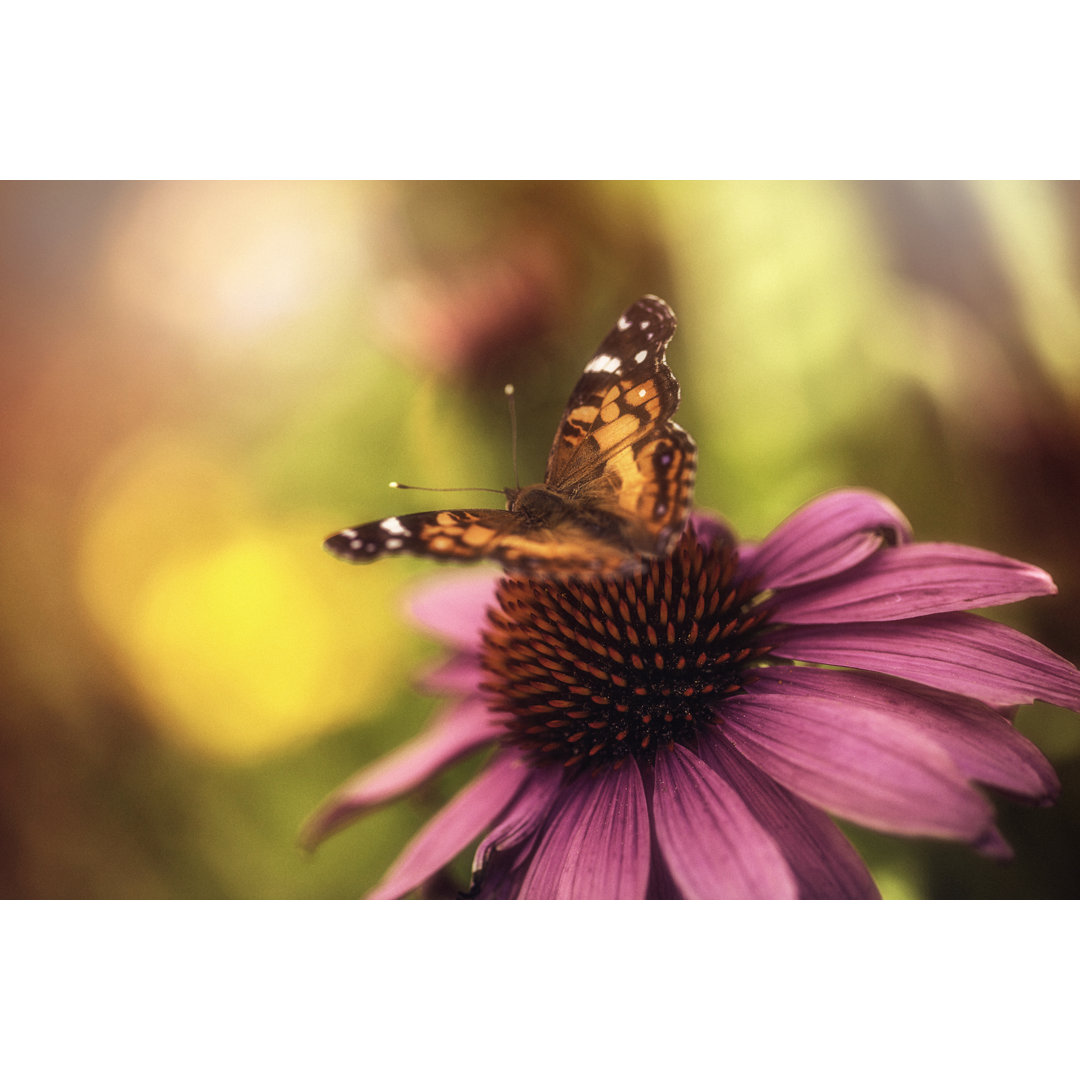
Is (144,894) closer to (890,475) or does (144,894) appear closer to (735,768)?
(735,768)

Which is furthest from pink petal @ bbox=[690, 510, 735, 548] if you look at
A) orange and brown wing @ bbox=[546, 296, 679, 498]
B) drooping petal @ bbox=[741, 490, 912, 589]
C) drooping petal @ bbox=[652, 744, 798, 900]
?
drooping petal @ bbox=[652, 744, 798, 900]

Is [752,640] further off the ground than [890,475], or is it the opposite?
[890,475]

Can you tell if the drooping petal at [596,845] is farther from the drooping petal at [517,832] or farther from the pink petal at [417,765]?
the pink petal at [417,765]

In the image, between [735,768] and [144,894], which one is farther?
[144,894]

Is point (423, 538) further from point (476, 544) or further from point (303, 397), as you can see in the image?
point (303, 397)

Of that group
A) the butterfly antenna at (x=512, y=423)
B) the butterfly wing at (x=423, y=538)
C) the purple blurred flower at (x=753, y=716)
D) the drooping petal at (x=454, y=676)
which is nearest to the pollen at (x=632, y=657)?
the purple blurred flower at (x=753, y=716)
